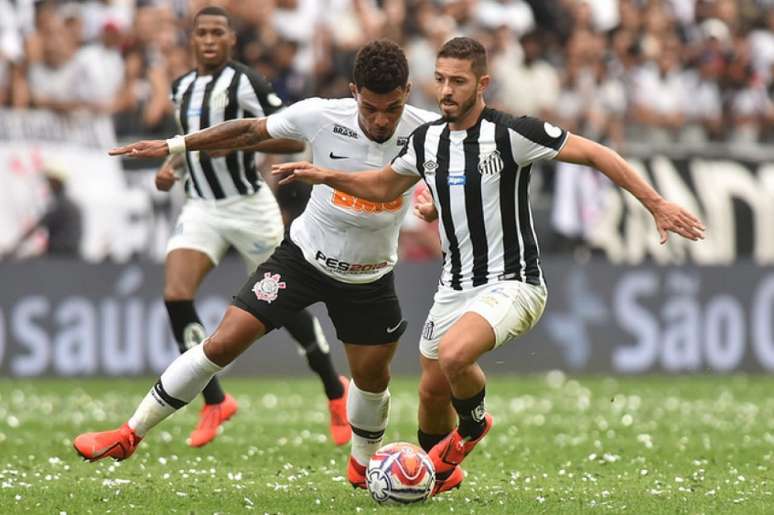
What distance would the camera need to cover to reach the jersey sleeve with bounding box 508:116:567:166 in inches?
309

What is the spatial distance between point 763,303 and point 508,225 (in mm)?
9312

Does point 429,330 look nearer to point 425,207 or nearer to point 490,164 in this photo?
point 425,207

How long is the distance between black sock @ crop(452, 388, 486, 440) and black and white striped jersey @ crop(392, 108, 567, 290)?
2.02ft

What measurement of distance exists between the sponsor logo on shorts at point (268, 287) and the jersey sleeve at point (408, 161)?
0.96 metres

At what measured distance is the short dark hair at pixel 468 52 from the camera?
784 centimetres

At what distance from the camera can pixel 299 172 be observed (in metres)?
7.77

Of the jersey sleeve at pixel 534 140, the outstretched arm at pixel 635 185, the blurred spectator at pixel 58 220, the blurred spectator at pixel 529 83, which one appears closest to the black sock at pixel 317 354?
the jersey sleeve at pixel 534 140

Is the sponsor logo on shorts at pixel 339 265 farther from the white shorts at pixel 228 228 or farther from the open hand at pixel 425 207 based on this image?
the white shorts at pixel 228 228

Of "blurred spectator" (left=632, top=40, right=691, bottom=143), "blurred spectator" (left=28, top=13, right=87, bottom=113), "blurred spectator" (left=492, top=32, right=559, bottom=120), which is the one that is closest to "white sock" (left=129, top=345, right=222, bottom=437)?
"blurred spectator" (left=28, top=13, right=87, bottom=113)

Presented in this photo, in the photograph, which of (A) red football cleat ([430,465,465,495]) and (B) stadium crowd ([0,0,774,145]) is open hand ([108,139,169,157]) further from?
(B) stadium crowd ([0,0,774,145])

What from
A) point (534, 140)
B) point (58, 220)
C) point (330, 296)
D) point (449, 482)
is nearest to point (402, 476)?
point (449, 482)

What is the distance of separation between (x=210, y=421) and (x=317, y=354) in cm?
92

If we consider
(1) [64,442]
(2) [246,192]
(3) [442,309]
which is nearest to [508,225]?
(3) [442,309]

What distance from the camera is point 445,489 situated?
27.4ft
